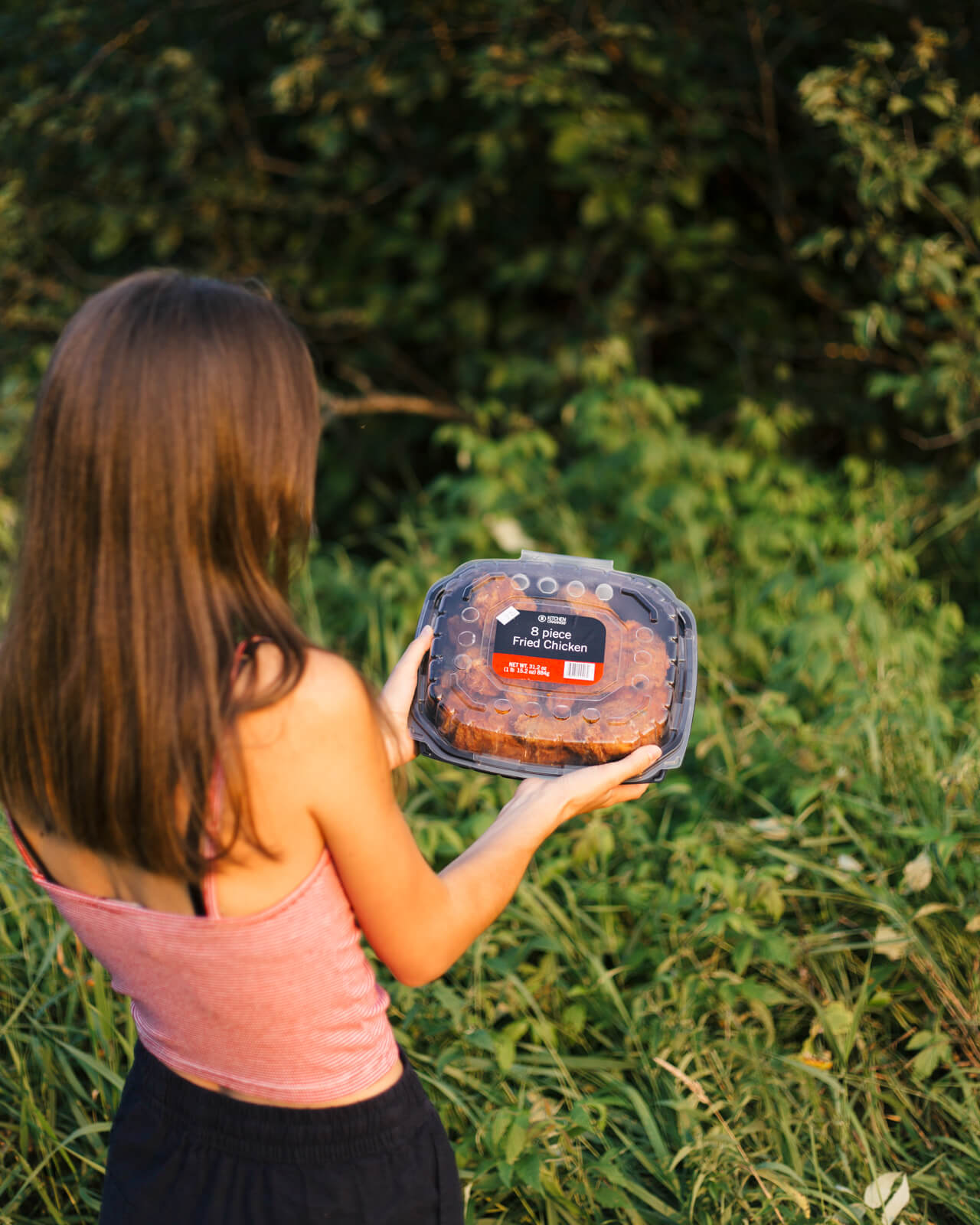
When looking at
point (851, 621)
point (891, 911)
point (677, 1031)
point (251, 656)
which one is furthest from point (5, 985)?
point (851, 621)

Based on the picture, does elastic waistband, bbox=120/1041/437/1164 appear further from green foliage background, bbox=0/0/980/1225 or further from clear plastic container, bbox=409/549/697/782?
green foliage background, bbox=0/0/980/1225

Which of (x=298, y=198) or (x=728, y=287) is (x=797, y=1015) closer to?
(x=728, y=287)

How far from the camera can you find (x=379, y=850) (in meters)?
0.99

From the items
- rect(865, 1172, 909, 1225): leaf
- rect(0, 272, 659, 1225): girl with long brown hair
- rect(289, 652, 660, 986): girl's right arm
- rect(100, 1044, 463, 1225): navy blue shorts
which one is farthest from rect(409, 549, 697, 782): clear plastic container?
rect(865, 1172, 909, 1225): leaf

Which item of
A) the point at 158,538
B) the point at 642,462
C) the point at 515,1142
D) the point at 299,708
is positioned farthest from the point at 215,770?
the point at 642,462

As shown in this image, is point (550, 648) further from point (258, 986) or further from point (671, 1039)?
point (671, 1039)

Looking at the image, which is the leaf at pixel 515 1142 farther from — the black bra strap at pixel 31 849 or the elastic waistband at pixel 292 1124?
the black bra strap at pixel 31 849

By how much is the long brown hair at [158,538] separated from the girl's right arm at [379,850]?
0.05 meters

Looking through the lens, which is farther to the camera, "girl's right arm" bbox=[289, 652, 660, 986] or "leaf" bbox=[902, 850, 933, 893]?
"leaf" bbox=[902, 850, 933, 893]

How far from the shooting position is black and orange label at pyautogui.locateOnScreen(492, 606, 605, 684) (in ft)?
4.90

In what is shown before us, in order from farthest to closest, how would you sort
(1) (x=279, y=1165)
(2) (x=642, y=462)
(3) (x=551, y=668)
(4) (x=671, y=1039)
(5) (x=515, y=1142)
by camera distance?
(2) (x=642, y=462) < (4) (x=671, y=1039) < (5) (x=515, y=1142) < (3) (x=551, y=668) < (1) (x=279, y=1165)

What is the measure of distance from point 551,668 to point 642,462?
232cm

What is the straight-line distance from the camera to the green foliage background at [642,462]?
6.40ft

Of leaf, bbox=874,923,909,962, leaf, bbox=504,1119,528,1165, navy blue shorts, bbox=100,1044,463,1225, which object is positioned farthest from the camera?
leaf, bbox=874,923,909,962
